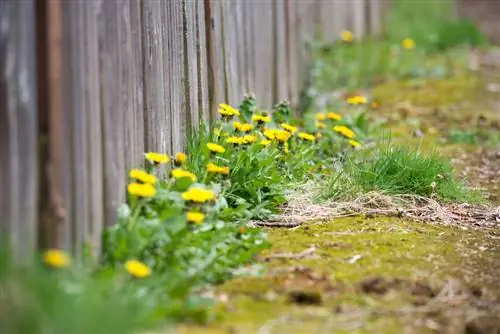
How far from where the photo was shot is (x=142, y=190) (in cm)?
358

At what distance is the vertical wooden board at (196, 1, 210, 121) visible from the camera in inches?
193

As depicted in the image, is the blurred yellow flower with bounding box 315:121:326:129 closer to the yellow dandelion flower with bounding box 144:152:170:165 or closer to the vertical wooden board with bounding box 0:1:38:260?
the yellow dandelion flower with bounding box 144:152:170:165

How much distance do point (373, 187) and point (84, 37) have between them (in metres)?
1.95

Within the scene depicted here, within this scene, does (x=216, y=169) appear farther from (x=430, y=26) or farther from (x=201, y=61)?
(x=430, y=26)

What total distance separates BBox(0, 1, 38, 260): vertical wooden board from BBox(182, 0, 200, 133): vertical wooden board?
1697 mm

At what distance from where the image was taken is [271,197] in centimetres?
459

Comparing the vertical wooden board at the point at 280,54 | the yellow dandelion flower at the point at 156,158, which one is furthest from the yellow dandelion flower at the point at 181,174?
the vertical wooden board at the point at 280,54

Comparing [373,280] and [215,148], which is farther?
[215,148]

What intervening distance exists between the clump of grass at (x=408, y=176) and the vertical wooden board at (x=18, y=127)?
2.17m

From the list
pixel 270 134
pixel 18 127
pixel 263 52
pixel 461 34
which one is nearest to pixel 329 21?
pixel 461 34

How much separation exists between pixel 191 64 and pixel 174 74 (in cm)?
28

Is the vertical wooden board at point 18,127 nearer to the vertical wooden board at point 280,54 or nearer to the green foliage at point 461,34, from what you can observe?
the vertical wooden board at point 280,54

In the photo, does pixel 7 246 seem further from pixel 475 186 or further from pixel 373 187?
pixel 475 186

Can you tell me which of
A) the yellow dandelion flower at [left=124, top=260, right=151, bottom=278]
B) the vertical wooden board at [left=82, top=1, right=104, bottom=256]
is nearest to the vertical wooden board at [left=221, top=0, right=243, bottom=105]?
the vertical wooden board at [left=82, top=1, right=104, bottom=256]
